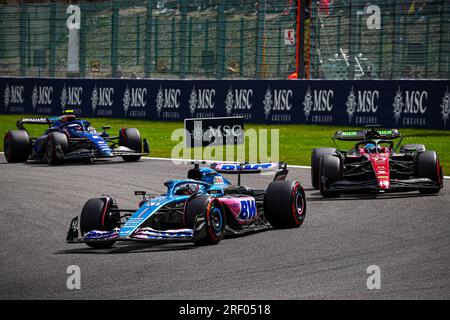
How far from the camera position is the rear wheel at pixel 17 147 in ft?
72.2

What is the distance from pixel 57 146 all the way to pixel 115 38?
13.2m

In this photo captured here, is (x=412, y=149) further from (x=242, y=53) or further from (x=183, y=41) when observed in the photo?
(x=183, y=41)

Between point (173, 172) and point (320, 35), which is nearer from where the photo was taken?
point (173, 172)

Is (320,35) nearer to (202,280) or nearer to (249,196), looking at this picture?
(249,196)

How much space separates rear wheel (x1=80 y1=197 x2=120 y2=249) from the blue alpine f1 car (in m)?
10.3

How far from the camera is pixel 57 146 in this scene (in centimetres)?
2120

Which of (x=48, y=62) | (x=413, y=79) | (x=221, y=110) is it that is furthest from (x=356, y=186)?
(x=48, y=62)

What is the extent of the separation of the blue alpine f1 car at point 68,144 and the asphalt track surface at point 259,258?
5.73m

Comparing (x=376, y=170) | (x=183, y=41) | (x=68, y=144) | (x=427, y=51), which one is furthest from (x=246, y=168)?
(x=183, y=41)

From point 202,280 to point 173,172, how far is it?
35.4 feet

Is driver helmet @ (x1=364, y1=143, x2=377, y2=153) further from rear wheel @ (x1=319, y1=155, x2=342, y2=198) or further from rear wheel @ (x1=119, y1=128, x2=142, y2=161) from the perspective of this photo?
rear wheel @ (x1=119, y1=128, x2=142, y2=161)

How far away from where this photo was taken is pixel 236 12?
3162cm

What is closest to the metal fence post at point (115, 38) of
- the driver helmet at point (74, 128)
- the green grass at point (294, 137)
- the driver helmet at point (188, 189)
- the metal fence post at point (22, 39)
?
the green grass at point (294, 137)

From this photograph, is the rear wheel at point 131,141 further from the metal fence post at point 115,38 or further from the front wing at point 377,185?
the metal fence post at point 115,38
